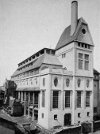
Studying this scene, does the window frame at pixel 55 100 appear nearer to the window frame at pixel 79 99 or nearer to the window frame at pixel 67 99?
the window frame at pixel 67 99

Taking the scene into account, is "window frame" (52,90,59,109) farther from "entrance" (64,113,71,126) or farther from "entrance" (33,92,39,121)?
"entrance" (33,92,39,121)

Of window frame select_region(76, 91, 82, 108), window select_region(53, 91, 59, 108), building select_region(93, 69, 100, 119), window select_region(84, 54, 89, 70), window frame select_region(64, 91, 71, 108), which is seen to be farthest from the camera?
building select_region(93, 69, 100, 119)

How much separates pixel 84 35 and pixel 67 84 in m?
13.3

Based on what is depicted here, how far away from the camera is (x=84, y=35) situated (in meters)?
34.2

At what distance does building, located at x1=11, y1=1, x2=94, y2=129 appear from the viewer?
93.2ft

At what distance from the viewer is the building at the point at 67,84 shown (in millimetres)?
28422

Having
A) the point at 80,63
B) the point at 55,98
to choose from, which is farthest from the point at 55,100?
the point at 80,63

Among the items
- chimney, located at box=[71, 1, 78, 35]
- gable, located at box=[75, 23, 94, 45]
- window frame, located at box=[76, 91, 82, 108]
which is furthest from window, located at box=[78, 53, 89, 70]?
chimney, located at box=[71, 1, 78, 35]

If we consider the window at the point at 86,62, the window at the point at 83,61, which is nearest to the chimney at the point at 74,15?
the window at the point at 83,61

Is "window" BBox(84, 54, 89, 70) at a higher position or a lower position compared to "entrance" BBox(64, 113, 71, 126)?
higher

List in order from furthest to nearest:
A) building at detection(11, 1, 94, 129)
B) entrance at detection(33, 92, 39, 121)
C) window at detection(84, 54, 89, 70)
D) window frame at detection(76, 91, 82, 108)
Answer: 1. window at detection(84, 54, 89, 70)
2. entrance at detection(33, 92, 39, 121)
3. window frame at detection(76, 91, 82, 108)
4. building at detection(11, 1, 94, 129)

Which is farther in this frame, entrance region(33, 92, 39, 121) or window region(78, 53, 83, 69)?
window region(78, 53, 83, 69)

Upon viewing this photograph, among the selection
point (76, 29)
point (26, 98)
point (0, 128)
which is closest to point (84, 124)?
point (0, 128)

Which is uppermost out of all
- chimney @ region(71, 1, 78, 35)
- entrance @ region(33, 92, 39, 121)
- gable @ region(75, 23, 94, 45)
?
chimney @ region(71, 1, 78, 35)
